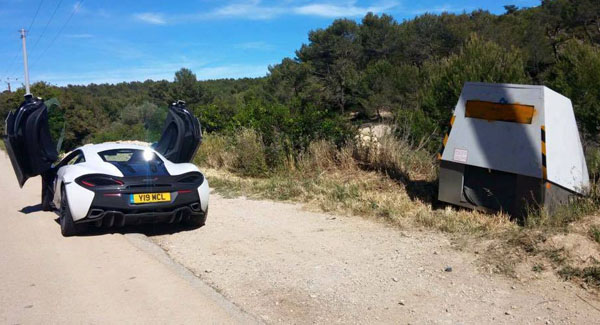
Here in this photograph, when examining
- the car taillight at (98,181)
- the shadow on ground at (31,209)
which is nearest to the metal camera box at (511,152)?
the car taillight at (98,181)

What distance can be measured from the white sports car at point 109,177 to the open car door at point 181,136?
17mm

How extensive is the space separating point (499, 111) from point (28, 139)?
689 centimetres

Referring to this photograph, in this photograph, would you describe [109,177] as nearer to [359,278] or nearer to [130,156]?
[130,156]

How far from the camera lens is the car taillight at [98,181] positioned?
6504 millimetres

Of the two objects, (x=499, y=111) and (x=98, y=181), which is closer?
(x=98, y=181)

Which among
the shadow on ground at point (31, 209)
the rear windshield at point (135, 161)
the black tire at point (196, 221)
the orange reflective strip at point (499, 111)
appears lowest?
the shadow on ground at point (31, 209)

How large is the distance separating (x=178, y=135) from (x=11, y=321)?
15.5 ft

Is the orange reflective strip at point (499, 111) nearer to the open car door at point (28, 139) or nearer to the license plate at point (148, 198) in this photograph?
the license plate at point (148, 198)

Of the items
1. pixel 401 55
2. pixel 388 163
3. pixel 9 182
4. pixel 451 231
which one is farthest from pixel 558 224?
pixel 401 55

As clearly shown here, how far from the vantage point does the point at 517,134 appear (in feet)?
21.1

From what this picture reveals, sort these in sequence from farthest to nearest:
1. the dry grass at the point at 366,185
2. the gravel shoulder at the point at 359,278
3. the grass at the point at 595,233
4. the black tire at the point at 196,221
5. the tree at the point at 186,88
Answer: the tree at the point at 186,88, the black tire at the point at 196,221, the dry grass at the point at 366,185, the grass at the point at 595,233, the gravel shoulder at the point at 359,278

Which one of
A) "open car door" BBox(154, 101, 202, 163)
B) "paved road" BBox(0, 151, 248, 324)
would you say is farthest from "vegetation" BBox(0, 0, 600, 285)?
"paved road" BBox(0, 151, 248, 324)

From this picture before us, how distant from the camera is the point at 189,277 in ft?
16.8

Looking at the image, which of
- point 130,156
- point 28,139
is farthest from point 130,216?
point 28,139
